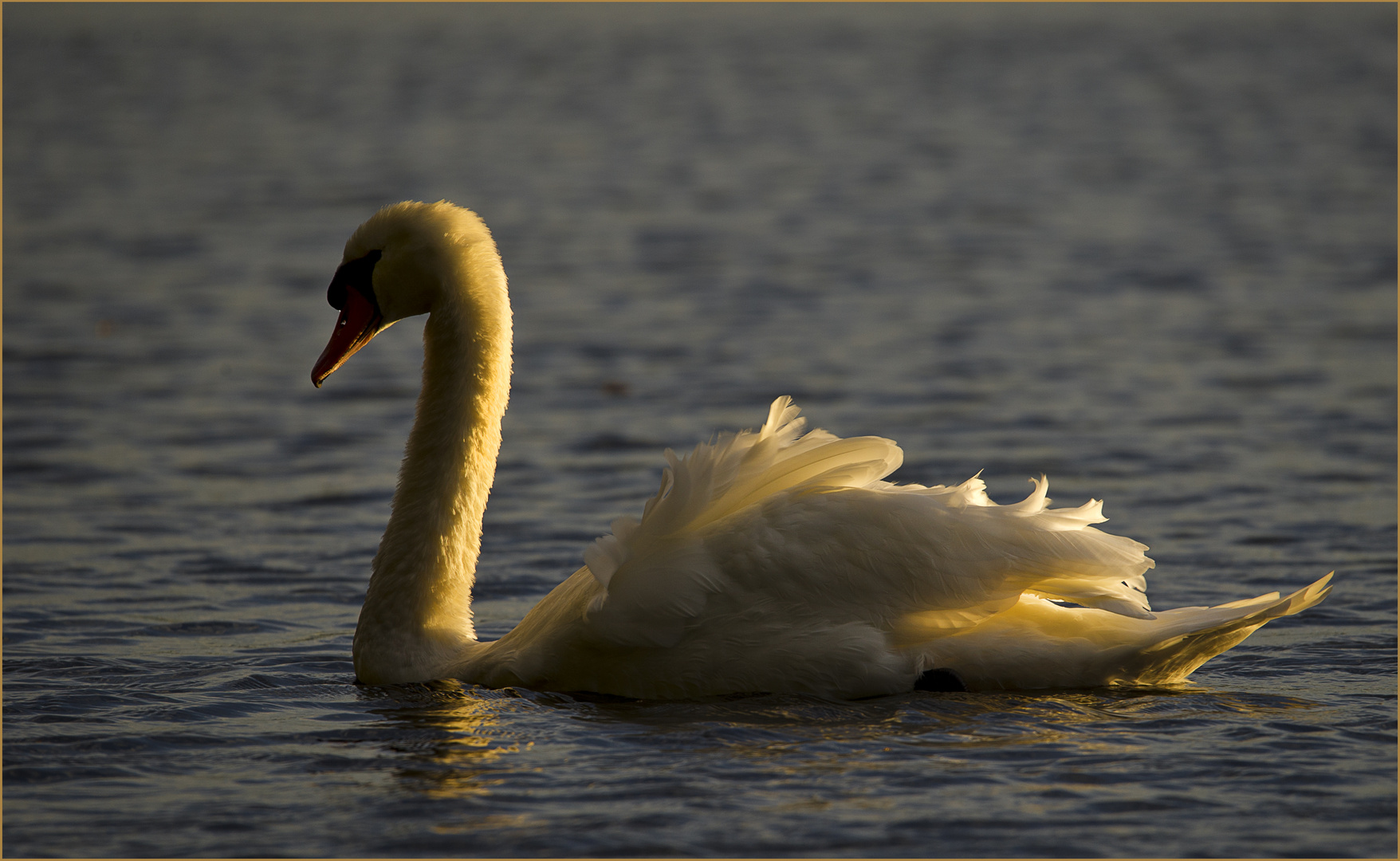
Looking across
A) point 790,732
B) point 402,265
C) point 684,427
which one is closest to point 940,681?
point 790,732

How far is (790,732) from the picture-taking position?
605 centimetres

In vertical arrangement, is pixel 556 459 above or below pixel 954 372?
below

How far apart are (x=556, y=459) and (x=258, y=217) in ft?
38.6

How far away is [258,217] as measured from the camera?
22000mm

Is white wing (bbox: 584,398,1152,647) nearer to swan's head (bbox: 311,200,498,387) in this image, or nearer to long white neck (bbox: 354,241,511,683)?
long white neck (bbox: 354,241,511,683)

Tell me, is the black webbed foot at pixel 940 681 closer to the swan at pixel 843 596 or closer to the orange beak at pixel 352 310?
the swan at pixel 843 596

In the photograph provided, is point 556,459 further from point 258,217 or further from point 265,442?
point 258,217

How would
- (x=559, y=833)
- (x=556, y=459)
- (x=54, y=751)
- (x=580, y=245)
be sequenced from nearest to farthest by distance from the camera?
(x=559, y=833) < (x=54, y=751) < (x=556, y=459) < (x=580, y=245)

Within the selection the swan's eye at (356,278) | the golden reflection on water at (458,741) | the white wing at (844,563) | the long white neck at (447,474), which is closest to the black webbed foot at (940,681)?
the white wing at (844,563)

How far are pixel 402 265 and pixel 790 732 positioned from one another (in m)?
2.68

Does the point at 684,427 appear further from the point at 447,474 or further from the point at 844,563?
the point at 844,563

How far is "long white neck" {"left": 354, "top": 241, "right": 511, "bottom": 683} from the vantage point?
7.06 metres

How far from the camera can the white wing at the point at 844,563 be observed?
6.24 meters

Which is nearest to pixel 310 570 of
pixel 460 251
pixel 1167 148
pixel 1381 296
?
pixel 460 251
